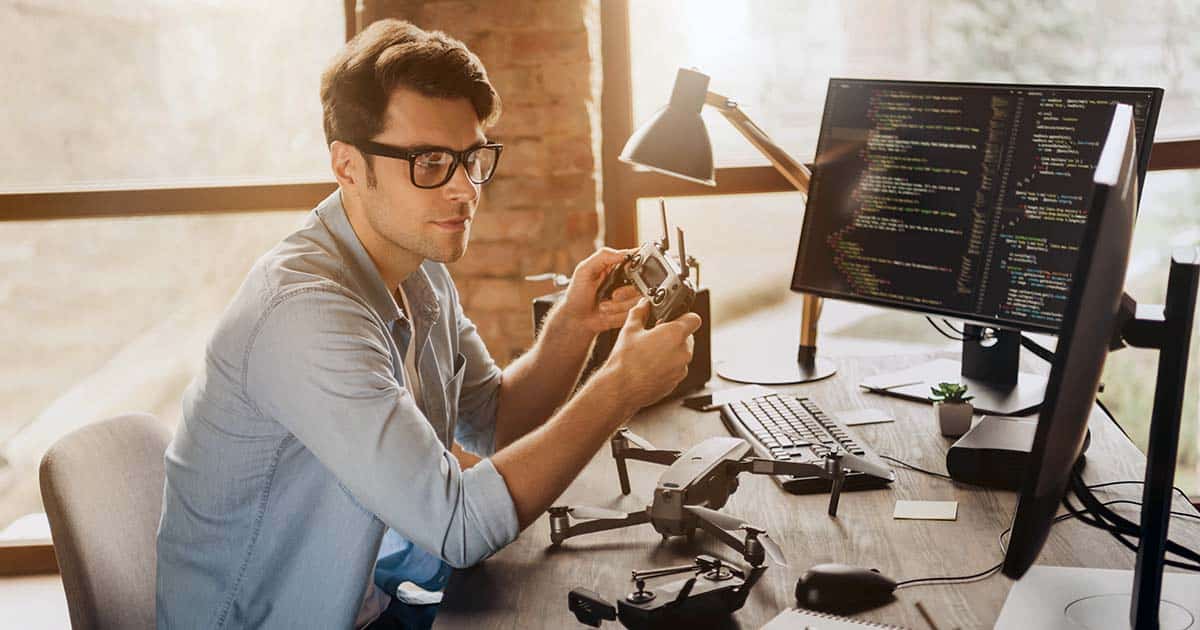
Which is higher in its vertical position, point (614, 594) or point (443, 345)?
point (443, 345)

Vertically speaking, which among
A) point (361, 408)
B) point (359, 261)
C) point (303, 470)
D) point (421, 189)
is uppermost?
point (421, 189)

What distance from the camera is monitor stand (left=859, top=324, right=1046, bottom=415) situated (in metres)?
1.83

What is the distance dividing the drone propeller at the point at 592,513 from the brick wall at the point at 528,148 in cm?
119

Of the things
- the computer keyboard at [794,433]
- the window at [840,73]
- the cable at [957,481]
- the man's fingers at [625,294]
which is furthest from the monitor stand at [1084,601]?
the window at [840,73]

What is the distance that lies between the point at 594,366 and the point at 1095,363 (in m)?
1.17

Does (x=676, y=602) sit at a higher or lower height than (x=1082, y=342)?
lower

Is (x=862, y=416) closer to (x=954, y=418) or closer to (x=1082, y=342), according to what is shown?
(x=954, y=418)

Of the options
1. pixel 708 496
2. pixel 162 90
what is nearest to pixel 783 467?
pixel 708 496

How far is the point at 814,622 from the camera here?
3.54ft

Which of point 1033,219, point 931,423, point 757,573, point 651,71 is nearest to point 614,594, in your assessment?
point 757,573

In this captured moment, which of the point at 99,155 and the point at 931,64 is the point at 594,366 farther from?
the point at 99,155

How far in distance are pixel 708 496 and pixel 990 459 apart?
1.34ft

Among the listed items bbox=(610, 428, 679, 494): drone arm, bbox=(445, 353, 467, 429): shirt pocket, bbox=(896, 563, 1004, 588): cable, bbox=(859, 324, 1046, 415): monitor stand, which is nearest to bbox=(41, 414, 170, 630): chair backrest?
bbox=(445, 353, 467, 429): shirt pocket

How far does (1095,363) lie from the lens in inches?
35.2
